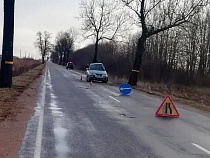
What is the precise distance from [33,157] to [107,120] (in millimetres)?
5096

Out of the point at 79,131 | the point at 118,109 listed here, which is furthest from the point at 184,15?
the point at 79,131

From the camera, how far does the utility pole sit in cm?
1972

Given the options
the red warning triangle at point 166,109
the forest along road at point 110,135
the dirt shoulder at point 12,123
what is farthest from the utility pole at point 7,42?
the red warning triangle at point 166,109

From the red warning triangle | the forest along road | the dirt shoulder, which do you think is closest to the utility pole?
the dirt shoulder

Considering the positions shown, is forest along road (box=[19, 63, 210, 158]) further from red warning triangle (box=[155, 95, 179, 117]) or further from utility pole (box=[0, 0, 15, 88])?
utility pole (box=[0, 0, 15, 88])

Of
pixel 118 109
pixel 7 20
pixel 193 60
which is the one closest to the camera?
pixel 118 109

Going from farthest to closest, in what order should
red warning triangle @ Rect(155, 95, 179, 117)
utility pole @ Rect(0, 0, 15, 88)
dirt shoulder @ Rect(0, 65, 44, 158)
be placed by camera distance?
1. utility pole @ Rect(0, 0, 15, 88)
2. red warning triangle @ Rect(155, 95, 179, 117)
3. dirt shoulder @ Rect(0, 65, 44, 158)

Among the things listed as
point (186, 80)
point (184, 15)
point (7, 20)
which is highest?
point (184, 15)

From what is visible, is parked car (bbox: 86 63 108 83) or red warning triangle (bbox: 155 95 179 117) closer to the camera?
red warning triangle (bbox: 155 95 179 117)

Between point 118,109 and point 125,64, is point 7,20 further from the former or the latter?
point 125,64

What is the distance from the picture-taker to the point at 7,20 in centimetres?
1970

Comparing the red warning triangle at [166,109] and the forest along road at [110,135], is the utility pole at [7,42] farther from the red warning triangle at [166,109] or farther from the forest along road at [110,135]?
the red warning triangle at [166,109]


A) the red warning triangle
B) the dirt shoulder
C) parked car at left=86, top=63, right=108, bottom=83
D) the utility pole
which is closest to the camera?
the dirt shoulder

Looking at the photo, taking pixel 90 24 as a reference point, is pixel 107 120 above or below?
below
